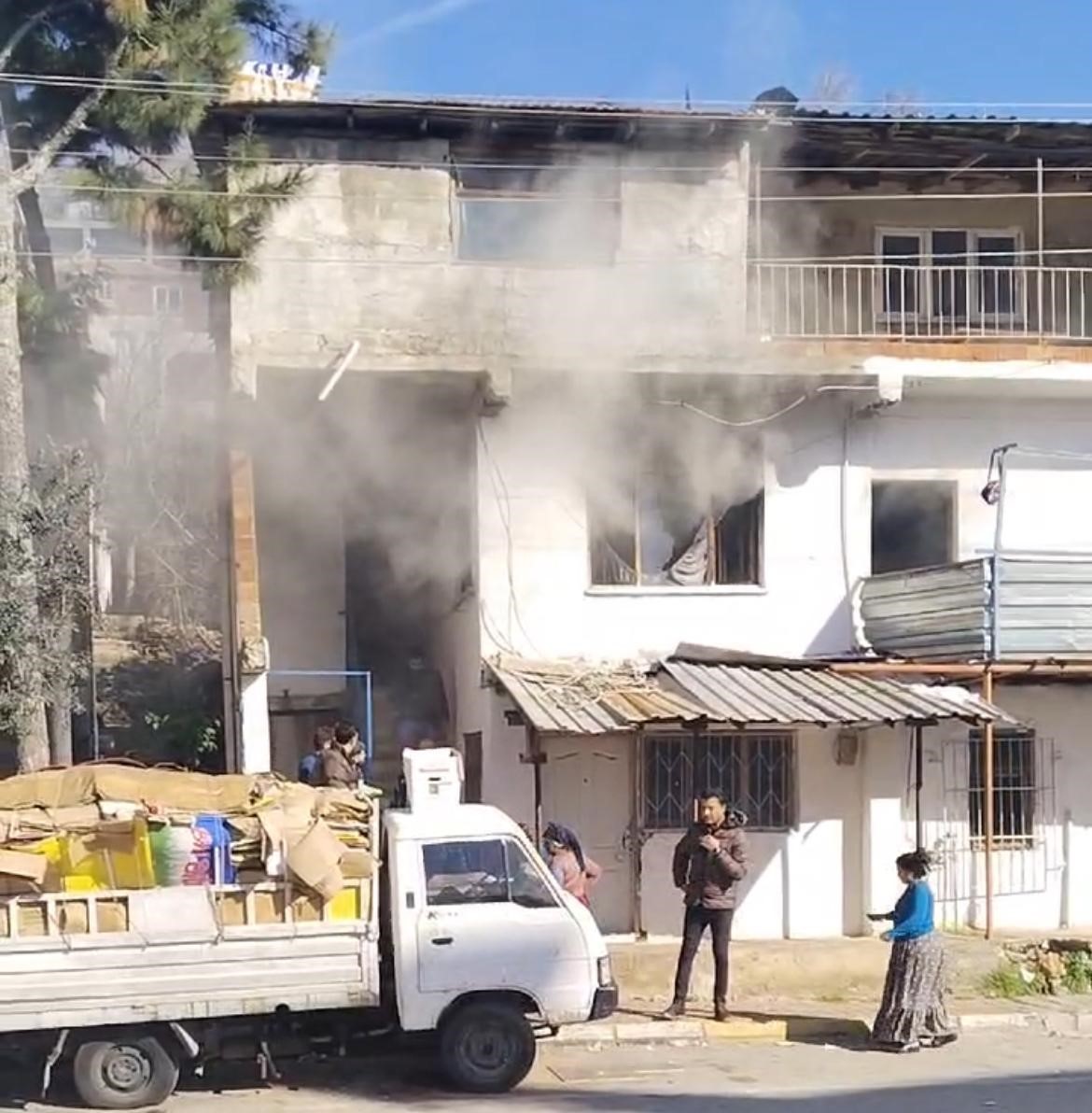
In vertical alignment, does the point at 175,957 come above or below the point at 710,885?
above

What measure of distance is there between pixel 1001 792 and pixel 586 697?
4426 millimetres

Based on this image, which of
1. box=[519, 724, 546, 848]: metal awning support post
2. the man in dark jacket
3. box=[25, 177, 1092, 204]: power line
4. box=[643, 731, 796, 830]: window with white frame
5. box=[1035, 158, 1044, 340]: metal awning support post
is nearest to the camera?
the man in dark jacket

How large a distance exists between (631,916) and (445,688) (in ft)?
12.0

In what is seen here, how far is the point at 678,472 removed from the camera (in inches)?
653

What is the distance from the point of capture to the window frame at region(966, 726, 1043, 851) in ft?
53.3

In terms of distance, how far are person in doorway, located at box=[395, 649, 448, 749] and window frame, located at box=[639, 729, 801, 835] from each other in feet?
8.68

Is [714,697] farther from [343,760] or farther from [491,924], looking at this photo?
[491,924]

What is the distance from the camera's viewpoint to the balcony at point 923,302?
1734 centimetres

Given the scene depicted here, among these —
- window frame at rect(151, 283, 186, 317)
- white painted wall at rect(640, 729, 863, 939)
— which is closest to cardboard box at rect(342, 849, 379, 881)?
white painted wall at rect(640, 729, 863, 939)

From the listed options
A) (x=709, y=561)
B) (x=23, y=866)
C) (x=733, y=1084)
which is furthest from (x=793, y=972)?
(x=23, y=866)

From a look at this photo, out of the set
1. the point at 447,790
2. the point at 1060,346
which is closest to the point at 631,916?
the point at 447,790

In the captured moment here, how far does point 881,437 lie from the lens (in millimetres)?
16656

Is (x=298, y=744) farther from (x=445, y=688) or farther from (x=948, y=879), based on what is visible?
(x=948, y=879)

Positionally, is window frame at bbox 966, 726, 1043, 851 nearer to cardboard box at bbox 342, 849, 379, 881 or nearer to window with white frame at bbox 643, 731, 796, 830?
window with white frame at bbox 643, 731, 796, 830
